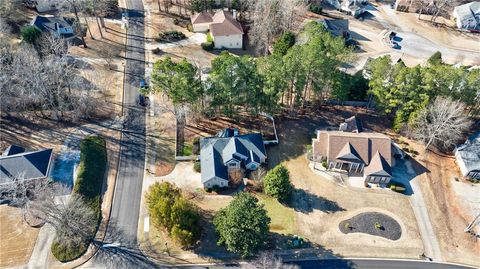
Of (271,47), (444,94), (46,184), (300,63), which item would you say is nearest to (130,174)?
(46,184)

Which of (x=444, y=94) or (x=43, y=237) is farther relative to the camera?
(x=444, y=94)

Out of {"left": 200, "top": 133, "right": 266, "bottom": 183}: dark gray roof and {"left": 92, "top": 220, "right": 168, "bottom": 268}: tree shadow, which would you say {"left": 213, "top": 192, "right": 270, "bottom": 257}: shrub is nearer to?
{"left": 200, "top": 133, "right": 266, "bottom": 183}: dark gray roof

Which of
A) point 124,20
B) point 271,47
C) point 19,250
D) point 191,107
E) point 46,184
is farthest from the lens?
point 124,20

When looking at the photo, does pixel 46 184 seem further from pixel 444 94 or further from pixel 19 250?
pixel 444 94

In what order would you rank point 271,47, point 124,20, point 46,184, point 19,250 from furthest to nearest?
point 124,20 < point 271,47 < point 46,184 < point 19,250

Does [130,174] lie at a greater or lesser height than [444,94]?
lesser

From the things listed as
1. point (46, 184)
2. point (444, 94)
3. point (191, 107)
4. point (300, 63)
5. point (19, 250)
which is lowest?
point (19, 250)

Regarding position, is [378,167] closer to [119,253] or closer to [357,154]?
[357,154]

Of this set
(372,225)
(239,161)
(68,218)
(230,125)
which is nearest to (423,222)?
(372,225)

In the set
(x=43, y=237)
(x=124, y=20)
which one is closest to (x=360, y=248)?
(x=43, y=237)
